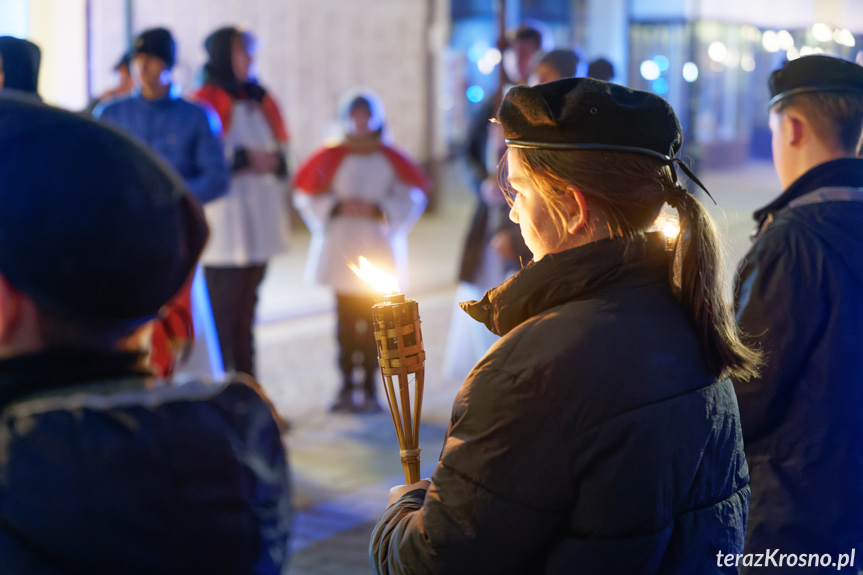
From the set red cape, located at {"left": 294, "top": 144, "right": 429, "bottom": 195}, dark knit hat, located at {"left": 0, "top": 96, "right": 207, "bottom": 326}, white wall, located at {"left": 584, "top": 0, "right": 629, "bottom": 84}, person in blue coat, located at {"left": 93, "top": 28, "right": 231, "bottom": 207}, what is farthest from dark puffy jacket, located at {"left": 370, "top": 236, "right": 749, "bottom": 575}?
white wall, located at {"left": 584, "top": 0, "right": 629, "bottom": 84}

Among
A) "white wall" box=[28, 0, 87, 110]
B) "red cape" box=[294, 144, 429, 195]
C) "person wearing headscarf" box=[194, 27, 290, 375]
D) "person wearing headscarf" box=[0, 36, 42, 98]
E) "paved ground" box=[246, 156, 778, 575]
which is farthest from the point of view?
"white wall" box=[28, 0, 87, 110]

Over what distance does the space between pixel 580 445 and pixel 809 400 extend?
1.29 meters

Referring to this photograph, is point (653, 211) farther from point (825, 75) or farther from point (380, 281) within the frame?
point (825, 75)

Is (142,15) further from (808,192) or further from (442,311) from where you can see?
(808,192)

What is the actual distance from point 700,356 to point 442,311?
9.26m

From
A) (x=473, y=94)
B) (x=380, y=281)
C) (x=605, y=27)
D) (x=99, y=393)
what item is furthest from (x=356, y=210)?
(x=605, y=27)

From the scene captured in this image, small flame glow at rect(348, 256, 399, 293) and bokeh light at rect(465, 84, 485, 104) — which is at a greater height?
bokeh light at rect(465, 84, 485, 104)

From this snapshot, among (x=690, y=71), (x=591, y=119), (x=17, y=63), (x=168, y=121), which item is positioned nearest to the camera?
(x=591, y=119)

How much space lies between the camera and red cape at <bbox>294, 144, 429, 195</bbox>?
704 cm

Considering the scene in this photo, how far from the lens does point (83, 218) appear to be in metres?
1.28

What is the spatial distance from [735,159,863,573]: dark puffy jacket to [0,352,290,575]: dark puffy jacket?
5.51ft

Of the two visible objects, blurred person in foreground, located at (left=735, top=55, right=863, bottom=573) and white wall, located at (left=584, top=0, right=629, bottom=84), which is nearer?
blurred person in foreground, located at (left=735, top=55, right=863, bottom=573)

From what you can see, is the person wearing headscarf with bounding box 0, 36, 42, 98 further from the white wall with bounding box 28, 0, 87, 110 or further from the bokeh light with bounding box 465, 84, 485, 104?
the bokeh light with bounding box 465, 84, 485, 104

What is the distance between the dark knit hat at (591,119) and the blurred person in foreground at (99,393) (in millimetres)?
685
